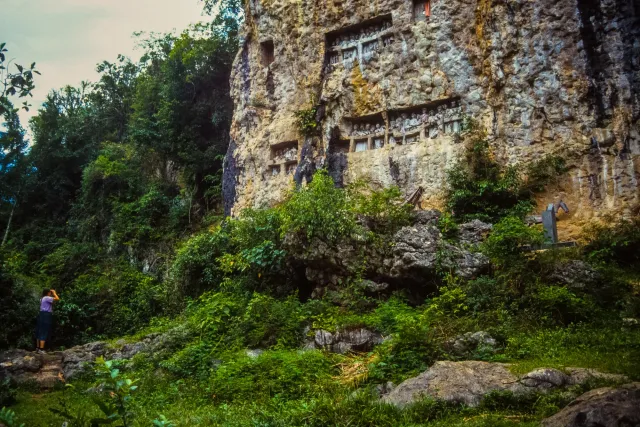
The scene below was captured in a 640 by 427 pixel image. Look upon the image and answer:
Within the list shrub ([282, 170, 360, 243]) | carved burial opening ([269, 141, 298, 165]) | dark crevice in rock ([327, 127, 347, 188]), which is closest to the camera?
shrub ([282, 170, 360, 243])

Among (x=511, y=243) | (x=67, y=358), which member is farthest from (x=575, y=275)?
(x=67, y=358)

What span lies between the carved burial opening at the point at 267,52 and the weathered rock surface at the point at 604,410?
1756 cm

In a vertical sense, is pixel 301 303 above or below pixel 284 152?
below

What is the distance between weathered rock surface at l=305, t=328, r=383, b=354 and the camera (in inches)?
365

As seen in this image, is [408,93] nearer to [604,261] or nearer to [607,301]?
[604,261]

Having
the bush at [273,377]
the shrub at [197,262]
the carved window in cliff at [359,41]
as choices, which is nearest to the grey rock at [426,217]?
the bush at [273,377]

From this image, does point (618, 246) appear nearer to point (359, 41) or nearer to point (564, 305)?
point (564, 305)

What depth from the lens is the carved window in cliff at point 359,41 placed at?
17422 millimetres

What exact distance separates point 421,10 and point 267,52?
6.46m

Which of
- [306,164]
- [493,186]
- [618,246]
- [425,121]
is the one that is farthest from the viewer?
[306,164]

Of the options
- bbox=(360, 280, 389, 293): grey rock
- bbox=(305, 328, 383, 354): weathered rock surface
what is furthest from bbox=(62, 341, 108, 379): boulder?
bbox=(360, 280, 389, 293): grey rock

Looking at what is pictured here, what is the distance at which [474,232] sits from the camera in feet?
38.9

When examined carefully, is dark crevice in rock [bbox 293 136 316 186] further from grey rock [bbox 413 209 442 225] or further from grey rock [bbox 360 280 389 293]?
grey rock [bbox 360 280 389 293]

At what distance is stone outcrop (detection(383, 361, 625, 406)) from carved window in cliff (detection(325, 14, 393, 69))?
13.0 m
